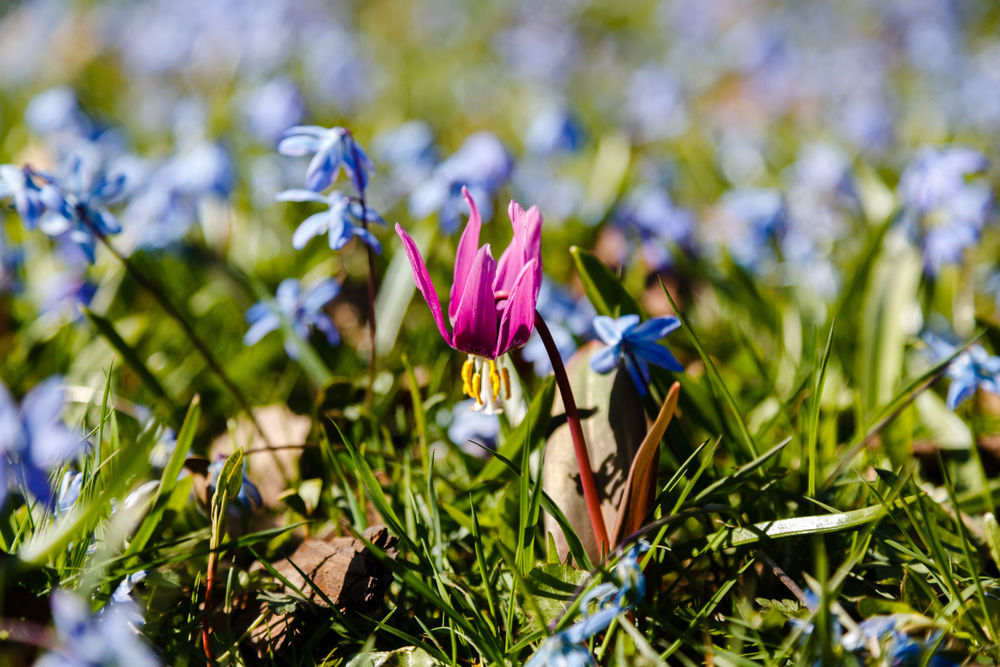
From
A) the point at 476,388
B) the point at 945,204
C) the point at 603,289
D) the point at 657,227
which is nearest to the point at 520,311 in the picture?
the point at 476,388

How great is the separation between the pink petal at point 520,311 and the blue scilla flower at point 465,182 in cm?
121

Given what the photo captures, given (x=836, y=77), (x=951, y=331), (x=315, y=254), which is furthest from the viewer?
(x=836, y=77)

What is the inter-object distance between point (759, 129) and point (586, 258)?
11.5 feet

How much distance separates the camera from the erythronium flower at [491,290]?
3.37 feet

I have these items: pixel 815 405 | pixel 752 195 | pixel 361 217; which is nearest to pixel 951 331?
pixel 752 195

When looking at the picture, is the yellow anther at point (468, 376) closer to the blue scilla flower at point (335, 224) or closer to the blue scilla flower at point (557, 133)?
the blue scilla flower at point (335, 224)

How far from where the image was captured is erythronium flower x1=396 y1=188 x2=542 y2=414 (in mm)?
1026

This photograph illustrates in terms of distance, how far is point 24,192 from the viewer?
153 cm

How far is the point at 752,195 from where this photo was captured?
2.70m

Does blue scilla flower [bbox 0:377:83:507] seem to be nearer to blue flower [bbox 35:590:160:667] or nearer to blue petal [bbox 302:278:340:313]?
blue flower [bbox 35:590:160:667]

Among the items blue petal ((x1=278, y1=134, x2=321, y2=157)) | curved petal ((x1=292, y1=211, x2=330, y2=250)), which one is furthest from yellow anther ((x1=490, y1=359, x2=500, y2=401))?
blue petal ((x1=278, y1=134, x2=321, y2=157))

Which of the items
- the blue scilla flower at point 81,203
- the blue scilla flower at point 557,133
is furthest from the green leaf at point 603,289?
the blue scilla flower at point 557,133

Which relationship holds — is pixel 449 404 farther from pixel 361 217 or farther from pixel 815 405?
pixel 815 405

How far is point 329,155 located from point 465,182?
0.87m
